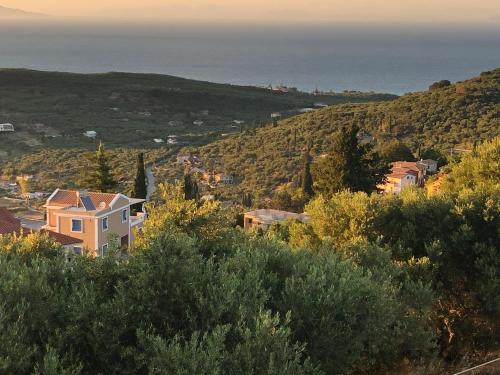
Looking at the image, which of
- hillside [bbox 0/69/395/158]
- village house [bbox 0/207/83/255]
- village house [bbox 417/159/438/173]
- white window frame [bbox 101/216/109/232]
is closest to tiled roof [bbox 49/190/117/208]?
white window frame [bbox 101/216/109/232]

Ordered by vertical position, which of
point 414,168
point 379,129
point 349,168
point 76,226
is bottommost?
point 76,226

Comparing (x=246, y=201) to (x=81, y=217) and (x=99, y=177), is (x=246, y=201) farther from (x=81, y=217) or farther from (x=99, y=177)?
(x=81, y=217)

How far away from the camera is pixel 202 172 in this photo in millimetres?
50812

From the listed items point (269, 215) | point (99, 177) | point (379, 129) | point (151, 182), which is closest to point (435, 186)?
point (269, 215)

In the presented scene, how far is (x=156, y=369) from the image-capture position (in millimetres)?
6105

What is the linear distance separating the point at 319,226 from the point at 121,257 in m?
6.04

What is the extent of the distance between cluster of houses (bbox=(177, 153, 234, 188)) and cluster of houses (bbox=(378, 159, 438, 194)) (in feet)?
47.9

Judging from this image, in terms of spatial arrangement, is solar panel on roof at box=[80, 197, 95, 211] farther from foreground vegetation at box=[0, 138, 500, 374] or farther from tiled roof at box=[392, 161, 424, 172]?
tiled roof at box=[392, 161, 424, 172]

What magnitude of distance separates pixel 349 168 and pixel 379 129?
27622mm

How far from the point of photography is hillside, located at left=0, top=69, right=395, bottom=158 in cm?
6931

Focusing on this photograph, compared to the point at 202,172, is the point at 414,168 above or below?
above

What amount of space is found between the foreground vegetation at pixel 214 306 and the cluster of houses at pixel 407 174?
2435 cm

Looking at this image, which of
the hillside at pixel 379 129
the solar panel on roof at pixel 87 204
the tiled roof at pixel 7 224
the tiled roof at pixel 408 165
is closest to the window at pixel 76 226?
the solar panel on roof at pixel 87 204

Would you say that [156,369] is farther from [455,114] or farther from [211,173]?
[455,114]
